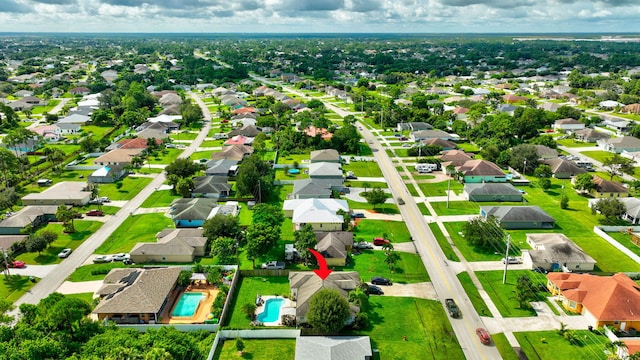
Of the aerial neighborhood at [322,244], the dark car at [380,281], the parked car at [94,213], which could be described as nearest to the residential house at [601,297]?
the aerial neighborhood at [322,244]

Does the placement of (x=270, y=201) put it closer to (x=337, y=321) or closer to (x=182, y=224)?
(x=182, y=224)

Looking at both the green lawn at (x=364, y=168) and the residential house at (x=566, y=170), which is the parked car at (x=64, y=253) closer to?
the green lawn at (x=364, y=168)

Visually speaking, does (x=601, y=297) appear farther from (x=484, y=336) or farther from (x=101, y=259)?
(x=101, y=259)

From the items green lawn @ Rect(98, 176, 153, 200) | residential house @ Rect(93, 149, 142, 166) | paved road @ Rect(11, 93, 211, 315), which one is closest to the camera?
paved road @ Rect(11, 93, 211, 315)

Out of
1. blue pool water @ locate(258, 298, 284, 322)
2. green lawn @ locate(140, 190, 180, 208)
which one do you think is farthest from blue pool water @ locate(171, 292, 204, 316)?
green lawn @ locate(140, 190, 180, 208)

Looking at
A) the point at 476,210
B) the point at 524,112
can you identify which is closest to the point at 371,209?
the point at 476,210

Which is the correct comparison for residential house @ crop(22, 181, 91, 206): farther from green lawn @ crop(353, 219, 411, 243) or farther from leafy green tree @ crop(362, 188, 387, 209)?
leafy green tree @ crop(362, 188, 387, 209)

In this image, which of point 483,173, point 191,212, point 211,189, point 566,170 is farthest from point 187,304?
point 566,170
